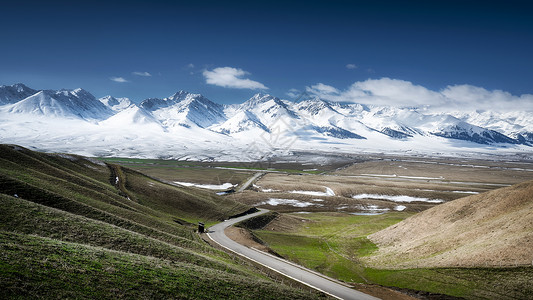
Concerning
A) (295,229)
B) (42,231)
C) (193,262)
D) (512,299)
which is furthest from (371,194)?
(42,231)

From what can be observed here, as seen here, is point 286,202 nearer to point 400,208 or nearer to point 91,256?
point 400,208

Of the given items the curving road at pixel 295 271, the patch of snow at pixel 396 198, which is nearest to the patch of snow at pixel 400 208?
the patch of snow at pixel 396 198

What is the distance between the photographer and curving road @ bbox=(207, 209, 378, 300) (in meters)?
32.9

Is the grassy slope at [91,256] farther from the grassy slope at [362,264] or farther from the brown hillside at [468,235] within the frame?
the brown hillside at [468,235]

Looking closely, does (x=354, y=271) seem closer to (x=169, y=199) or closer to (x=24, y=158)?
(x=169, y=199)

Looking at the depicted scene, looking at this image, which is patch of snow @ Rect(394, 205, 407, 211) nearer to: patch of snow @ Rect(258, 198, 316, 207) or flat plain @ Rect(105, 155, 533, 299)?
flat plain @ Rect(105, 155, 533, 299)

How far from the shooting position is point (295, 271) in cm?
3912

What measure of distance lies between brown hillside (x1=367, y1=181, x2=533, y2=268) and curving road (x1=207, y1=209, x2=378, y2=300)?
1318cm

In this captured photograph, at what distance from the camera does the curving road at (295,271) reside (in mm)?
32906

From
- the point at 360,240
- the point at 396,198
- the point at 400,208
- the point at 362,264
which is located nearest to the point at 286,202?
the point at 400,208

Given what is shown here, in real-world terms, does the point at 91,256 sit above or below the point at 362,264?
above

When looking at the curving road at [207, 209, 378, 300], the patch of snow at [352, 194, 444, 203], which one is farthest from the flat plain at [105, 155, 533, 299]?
the curving road at [207, 209, 378, 300]

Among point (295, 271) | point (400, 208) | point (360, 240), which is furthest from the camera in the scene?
point (400, 208)

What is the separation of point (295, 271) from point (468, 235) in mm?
26900
